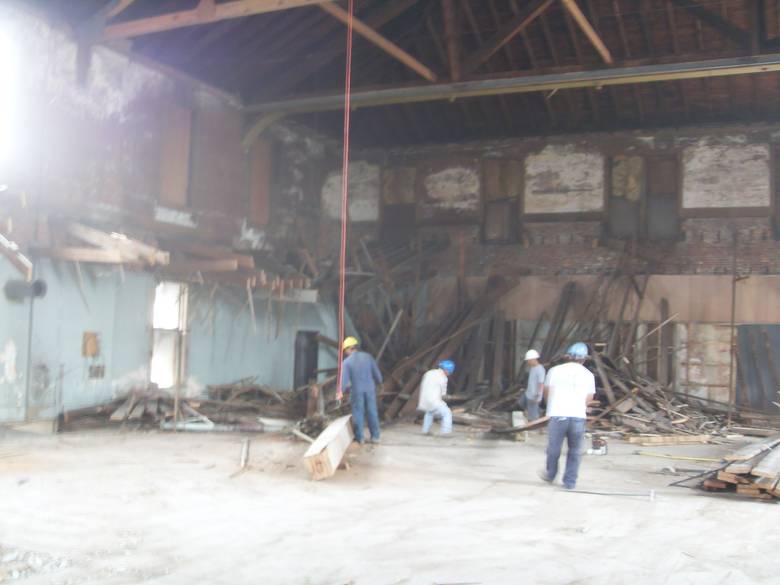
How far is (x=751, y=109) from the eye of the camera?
55.0ft

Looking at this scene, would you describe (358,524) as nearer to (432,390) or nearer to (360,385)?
(360,385)

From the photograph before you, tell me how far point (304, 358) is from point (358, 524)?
11.2 meters

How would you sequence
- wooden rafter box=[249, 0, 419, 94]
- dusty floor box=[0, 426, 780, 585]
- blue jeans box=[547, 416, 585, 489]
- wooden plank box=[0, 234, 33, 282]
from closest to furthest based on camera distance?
dusty floor box=[0, 426, 780, 585] < blue jeans box=[547, 416, 585, 489] < wooden plank box=[0, 234, 33, 282] < wooden rafter box=[249, 0, 419, 94]

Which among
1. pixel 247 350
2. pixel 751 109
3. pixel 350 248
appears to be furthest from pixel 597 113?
pixel 247 350

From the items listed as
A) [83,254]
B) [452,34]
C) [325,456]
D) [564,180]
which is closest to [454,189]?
[564,180]

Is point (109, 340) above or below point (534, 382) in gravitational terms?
above

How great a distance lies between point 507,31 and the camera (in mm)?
13523

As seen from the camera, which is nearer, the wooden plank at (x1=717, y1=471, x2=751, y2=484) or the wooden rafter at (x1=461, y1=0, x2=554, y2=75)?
the wooden plank at (x1=717, y1=471, x2=751, y2=484)

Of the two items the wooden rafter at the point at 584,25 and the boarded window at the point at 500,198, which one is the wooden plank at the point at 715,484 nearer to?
the wooden rafter at the point at 584,25

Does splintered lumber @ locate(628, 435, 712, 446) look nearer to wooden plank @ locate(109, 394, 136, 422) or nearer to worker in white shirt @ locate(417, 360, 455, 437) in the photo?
worker in white shirt @ locate(417, 360, 455, 437)

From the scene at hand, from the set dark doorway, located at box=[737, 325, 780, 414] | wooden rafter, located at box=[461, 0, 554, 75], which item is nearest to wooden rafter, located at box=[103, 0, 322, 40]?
wooden rafter, located at box=[461, 0, 554, 75]

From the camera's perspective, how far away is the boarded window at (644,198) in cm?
1762

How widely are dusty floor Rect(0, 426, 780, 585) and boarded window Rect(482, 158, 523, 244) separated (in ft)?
30.3

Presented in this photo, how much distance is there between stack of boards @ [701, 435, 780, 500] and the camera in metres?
7.61
